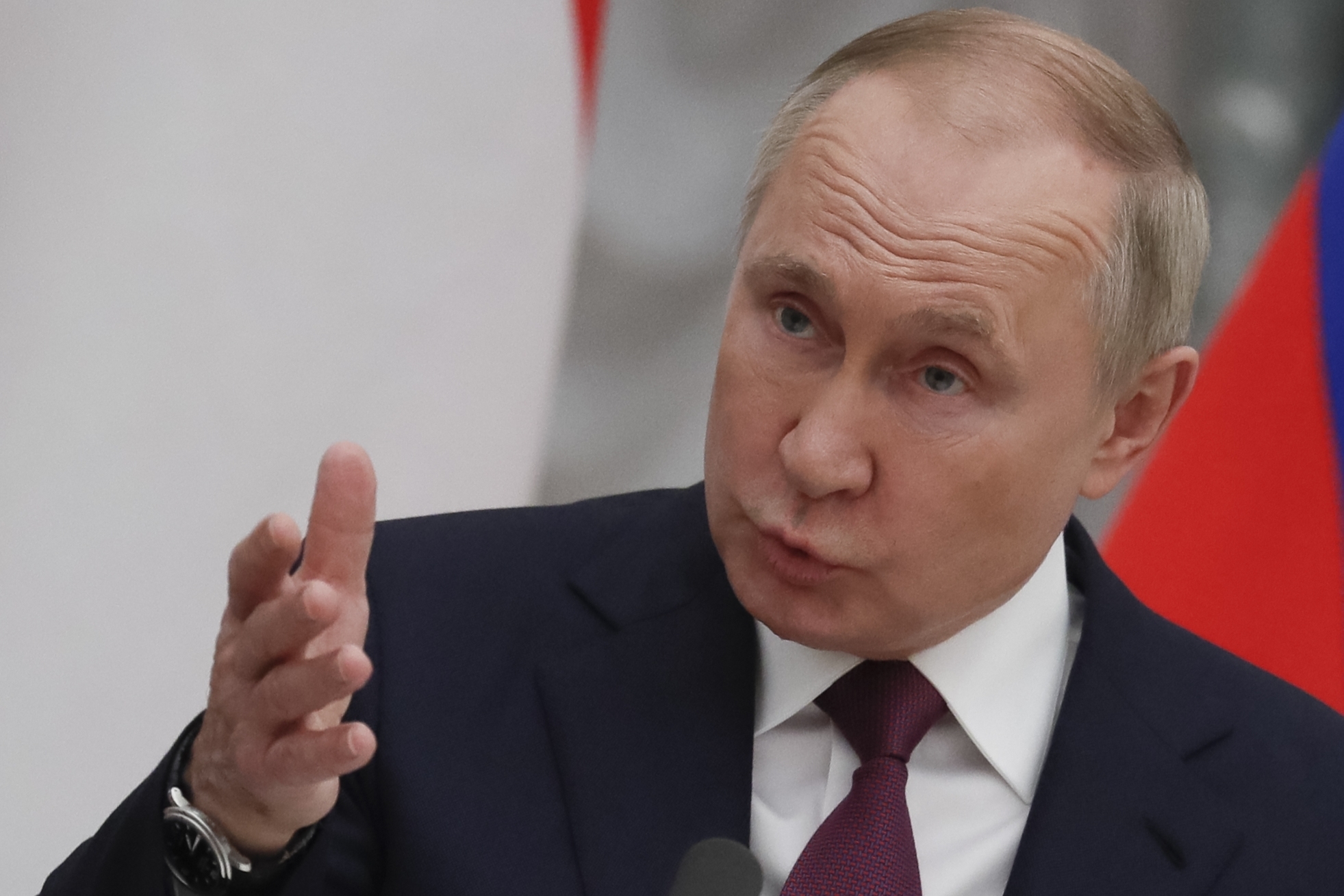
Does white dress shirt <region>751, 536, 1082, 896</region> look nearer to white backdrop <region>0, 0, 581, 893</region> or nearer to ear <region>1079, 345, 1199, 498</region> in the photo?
ear <region>1079, 345, 1199, 498</region>

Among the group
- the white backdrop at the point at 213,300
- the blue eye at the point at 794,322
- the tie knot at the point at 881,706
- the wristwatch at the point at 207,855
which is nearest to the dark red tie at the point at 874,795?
the tie knot at the point at 881,706

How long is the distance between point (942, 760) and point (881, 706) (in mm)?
124

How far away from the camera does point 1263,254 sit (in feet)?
9.12

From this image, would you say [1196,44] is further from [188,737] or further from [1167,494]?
[188,737]

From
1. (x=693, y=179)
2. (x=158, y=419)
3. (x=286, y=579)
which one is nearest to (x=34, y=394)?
(x=158, y=419)

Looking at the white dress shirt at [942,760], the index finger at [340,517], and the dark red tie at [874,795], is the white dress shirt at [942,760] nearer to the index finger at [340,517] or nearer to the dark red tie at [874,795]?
the dark red tie at [874,795]

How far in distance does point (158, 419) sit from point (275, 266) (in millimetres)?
350

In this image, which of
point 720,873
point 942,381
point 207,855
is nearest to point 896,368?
point 942,381

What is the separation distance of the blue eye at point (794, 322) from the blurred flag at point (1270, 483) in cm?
147

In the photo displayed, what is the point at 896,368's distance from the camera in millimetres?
1583

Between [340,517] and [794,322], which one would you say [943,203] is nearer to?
[794,322]

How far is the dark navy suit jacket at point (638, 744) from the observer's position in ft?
5.51

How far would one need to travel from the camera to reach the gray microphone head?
1.10 meters

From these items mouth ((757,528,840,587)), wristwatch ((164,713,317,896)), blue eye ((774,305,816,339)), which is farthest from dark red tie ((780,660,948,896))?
wristwatch ((164,713,317,896))
